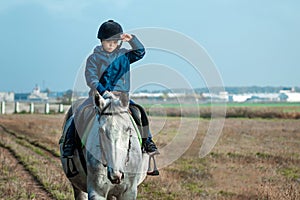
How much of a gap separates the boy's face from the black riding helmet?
0.05m

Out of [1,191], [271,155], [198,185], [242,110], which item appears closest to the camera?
[1,191]

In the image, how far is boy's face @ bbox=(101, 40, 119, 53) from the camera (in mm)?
6559

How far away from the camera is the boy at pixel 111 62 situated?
641cm

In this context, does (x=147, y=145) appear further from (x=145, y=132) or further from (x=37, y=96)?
(x=37, y=96)

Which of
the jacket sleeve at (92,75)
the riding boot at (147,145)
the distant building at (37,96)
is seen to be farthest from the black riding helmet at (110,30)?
the distant building at (37,96)

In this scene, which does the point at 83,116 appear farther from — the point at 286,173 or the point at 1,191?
the point at 286,173

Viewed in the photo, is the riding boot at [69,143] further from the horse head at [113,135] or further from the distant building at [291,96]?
the distant building at [291,96]

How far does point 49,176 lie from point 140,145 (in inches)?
293

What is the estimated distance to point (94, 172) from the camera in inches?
237

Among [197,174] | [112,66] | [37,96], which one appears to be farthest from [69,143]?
[37,96]

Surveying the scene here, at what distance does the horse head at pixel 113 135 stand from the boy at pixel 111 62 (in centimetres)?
79

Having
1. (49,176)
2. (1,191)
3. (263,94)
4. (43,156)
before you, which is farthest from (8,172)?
(263,94)

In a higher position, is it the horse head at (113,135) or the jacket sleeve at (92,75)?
the jacket sleeve at (92,75)

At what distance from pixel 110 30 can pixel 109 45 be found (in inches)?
7.6
